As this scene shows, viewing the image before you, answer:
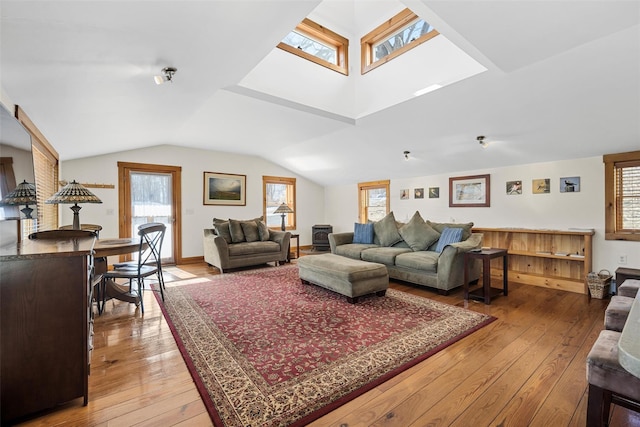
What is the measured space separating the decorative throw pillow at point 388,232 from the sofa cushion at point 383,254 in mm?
241

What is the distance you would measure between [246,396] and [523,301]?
337cm

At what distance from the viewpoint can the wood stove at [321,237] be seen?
24.6ft

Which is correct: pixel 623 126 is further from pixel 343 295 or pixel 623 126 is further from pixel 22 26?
pixel 22 26

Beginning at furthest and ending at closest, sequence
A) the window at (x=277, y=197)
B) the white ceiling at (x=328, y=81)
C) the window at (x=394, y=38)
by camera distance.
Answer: the window at (x=277, y=197)
the window at (x=394, y=38)
the white ceiling at (x=328, y=81)

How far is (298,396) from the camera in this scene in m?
1.68

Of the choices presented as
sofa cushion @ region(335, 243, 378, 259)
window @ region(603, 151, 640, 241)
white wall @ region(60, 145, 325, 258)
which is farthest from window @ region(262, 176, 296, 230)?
window @ region(603, 151, 640, 241)

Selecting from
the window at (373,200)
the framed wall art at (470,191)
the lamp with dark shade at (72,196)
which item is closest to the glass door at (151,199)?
the lamp with dark shade at (72,196)

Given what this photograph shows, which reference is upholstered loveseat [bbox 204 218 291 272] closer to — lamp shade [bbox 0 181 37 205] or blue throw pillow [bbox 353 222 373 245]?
blue throw pillow [bbox 353 222 373 245]

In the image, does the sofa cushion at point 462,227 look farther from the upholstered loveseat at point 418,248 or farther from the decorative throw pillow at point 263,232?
the decorative throw pillow at point 263,232

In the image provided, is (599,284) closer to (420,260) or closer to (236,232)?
(420,260)

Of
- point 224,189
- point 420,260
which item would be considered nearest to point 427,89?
point 420,260

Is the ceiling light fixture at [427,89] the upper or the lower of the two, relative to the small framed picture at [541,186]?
upper

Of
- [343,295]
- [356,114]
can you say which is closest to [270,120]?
[356,114]

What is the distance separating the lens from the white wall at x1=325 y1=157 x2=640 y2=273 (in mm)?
3760
